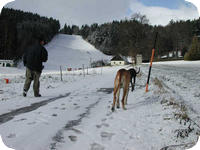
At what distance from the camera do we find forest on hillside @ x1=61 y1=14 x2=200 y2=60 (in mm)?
2215

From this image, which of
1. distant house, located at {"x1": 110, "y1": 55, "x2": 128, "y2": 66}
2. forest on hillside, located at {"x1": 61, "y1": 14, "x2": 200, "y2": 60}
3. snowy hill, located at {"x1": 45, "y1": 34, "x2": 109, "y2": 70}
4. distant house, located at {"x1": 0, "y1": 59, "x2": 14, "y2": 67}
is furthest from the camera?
snowy hill, located at {"x1": 45, "y1": 34, "x2": 109, "y2": 70}

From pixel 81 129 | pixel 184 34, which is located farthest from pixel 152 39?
pixel 81 129

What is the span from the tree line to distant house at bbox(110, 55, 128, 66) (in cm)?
117

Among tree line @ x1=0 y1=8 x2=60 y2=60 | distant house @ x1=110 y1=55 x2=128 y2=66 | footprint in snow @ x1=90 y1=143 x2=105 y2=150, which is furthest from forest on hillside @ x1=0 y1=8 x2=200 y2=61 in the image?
footprint in snow @ x1=90 y1=143 x2=105 y2=150

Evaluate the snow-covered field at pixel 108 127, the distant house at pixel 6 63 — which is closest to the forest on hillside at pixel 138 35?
the snow-covered field at pixel 108 127

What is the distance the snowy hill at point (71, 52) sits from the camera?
2.99 meters

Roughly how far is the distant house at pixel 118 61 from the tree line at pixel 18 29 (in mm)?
1167

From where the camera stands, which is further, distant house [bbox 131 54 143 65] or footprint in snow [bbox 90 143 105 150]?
distant house [bbox 131 54 143 65]

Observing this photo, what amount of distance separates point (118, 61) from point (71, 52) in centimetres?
99

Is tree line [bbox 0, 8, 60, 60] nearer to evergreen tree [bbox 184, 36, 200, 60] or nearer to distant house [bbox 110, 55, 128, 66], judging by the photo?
distant house [bbox 110, 55, 128, 66]

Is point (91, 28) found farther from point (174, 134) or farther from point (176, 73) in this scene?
point (174, 134)

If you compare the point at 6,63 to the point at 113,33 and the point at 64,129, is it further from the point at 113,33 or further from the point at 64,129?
the point at 113,33

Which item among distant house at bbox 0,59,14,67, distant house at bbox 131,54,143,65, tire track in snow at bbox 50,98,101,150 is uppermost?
distant house at bbox 131,54,143,65

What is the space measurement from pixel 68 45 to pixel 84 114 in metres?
1.44
